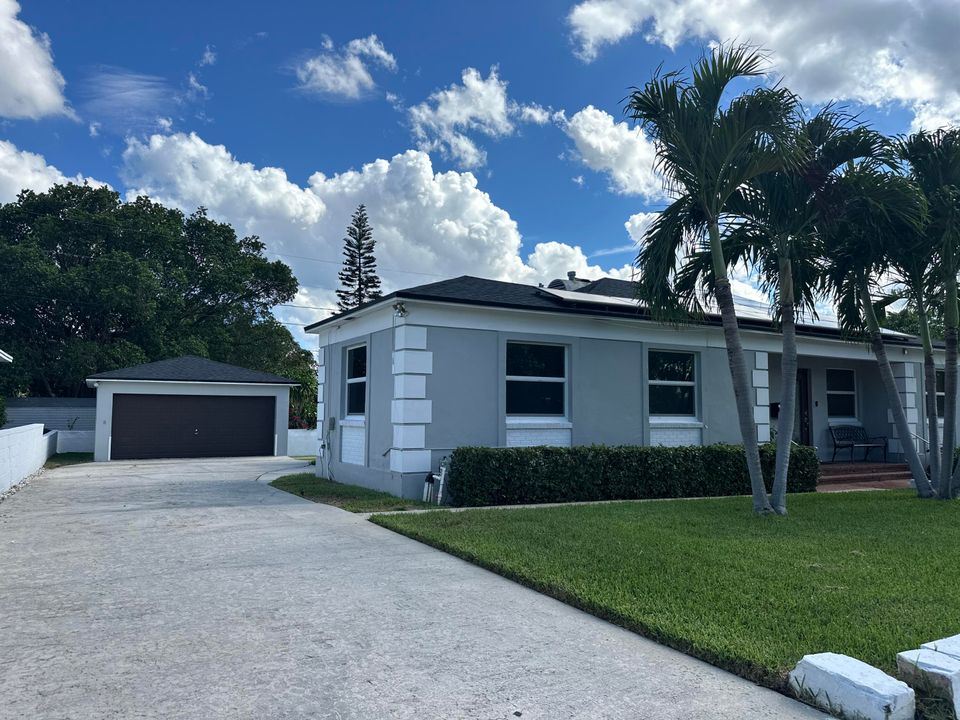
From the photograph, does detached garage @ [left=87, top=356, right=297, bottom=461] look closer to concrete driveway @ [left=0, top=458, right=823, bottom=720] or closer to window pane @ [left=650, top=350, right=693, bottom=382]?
window pane @ [left=650, top=350, right=693, bottom=382]

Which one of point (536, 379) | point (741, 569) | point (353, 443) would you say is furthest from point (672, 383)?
point (741, 569)

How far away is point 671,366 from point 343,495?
22.8 ft

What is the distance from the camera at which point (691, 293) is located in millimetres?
10828

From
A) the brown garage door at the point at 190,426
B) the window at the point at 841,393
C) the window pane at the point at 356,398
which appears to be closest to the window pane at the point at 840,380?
the window at the point at 841,393

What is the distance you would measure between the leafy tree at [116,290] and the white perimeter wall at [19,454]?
39.3ft

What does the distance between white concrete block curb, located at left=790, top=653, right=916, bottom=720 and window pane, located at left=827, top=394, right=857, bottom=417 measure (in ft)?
51.1

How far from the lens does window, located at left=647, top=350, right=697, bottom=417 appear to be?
42.9 feet

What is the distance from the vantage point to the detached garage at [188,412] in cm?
2153

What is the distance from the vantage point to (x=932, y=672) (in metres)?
3.22

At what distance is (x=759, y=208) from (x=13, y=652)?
9.80 metres

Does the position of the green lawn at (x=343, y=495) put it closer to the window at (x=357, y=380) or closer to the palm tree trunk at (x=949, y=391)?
the window at (x=357, y=380)

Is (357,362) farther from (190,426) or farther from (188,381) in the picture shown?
(190,426)

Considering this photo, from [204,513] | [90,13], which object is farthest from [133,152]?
[204,513]

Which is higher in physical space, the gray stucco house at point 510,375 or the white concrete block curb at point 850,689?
the gray stucco house at point 510,375
